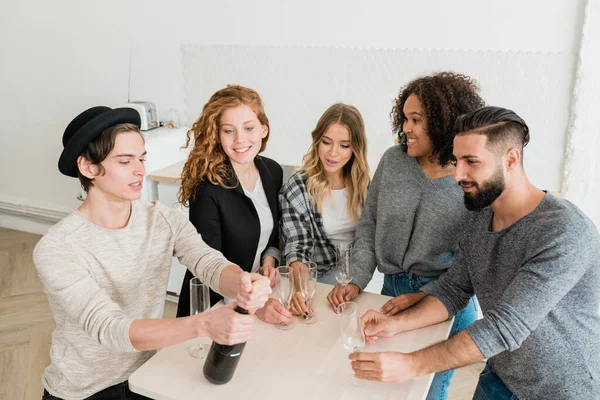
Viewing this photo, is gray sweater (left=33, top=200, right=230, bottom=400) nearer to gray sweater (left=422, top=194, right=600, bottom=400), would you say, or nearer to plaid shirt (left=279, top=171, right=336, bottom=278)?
plaid shirt (left=279, top=171, right=336, bottom=278)

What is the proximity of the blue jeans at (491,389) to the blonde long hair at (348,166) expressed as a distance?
0.81m

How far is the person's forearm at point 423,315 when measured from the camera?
1.77 meters

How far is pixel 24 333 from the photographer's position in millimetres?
3395

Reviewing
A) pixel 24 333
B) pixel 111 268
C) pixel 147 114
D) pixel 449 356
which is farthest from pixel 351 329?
pixel 147 114

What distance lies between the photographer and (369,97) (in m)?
3.48

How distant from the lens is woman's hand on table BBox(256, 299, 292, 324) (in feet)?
5.87

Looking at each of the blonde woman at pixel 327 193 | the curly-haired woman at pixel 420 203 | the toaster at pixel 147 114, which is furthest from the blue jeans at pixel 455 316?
the toaster at pixel 147 114

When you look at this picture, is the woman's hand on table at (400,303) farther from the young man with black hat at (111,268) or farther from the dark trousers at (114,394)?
the dark trousers at (114,394)

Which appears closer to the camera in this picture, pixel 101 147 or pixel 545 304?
pixel 545 304

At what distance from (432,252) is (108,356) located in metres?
1.18

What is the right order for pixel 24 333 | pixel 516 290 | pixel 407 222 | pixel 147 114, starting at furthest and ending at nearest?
pixel 147 114 → pixel 24 333 → pixel 407 222 → pixel 516 290

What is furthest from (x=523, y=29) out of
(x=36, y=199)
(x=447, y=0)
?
(x=36, y=199)

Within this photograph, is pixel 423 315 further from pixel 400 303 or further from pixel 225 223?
pixel 225 223

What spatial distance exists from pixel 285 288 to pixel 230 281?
0.18 metres
